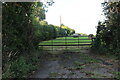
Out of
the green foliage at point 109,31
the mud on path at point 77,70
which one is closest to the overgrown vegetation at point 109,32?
the green foliage at point 109,31

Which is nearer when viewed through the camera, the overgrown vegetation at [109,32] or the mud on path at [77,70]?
the mud on path at [77,70]

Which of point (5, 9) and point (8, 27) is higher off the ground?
point (5, 9)

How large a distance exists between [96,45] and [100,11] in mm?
1985

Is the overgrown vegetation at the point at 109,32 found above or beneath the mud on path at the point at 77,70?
above

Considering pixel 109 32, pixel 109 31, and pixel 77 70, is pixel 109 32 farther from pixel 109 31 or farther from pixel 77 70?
pixel 77 70

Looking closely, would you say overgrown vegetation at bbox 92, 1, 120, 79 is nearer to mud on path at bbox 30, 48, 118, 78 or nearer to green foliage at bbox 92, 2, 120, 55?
green foliage at bbox 92, 2, 120, 55

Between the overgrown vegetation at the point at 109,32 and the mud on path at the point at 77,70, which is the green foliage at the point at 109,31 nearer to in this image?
the overgrown vegetation at the point at 109,32

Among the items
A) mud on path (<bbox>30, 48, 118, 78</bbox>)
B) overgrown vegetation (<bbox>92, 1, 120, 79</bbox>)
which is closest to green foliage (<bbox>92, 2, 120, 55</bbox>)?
overgrown vegetation (<bbox>92, 1, 120, 79</bbox>)

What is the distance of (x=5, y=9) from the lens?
2.61 metres

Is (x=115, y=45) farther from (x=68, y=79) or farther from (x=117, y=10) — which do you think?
(x=68, y=79)

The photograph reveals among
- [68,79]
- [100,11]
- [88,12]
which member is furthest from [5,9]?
[88,12]

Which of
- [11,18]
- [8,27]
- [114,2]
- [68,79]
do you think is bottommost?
[68,79]

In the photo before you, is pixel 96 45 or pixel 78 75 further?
pixel 96 45

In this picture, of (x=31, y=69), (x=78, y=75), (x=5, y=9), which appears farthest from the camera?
(x=31, y=69)
